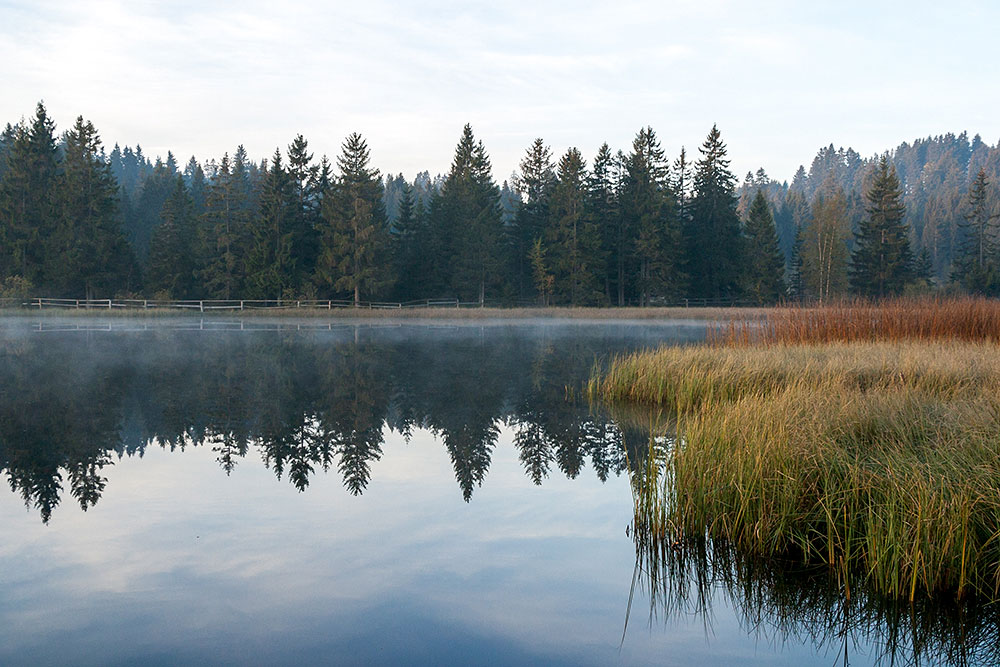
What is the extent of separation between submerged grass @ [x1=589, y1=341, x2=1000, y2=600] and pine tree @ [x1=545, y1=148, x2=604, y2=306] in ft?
182

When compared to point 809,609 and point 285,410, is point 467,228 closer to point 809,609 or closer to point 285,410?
point 285,410

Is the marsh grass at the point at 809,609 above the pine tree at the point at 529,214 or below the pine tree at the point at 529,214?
below

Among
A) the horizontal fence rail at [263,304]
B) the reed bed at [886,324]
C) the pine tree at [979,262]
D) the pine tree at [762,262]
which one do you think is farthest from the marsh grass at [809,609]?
the pine tree at [762,262]

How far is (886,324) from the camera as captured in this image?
64.9ft

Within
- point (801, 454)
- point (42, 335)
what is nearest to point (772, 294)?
point (42, 335)

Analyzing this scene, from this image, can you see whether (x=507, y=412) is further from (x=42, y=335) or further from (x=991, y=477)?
(x=42, y=335)

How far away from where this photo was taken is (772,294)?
71.1 m

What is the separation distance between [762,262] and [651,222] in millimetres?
10528

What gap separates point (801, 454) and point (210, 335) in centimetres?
3272

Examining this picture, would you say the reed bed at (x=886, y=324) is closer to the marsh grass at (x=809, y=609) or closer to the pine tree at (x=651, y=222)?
the marsh grass at (x=809, y=609)

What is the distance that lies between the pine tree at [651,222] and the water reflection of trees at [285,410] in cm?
4067

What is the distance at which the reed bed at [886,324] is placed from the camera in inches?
755

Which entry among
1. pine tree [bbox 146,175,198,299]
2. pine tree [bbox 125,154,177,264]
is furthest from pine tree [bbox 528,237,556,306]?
pine tree [bbox 125,154,177,264]

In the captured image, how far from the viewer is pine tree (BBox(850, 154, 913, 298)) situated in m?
70.6
